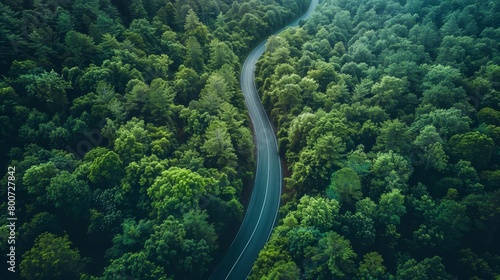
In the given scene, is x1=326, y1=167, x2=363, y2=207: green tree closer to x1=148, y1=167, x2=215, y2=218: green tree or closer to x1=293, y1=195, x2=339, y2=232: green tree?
x1=293, y1=195, x2=339, y2=232: green tree

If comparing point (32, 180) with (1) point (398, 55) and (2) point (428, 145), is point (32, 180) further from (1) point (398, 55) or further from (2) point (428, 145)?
(1) point (398, 55)

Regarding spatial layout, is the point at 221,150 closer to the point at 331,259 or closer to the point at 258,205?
the point at 258,205

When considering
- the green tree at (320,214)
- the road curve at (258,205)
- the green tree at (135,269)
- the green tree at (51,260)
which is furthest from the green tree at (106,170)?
the green tree at (320,214)

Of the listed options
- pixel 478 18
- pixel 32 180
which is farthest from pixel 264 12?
pixel 32 180

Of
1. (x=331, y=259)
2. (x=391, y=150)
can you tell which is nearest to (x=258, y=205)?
(x=331, y=259)

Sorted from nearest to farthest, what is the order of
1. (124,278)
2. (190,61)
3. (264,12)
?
1. (124,278)
2. (190,61)
3. (264,12)
